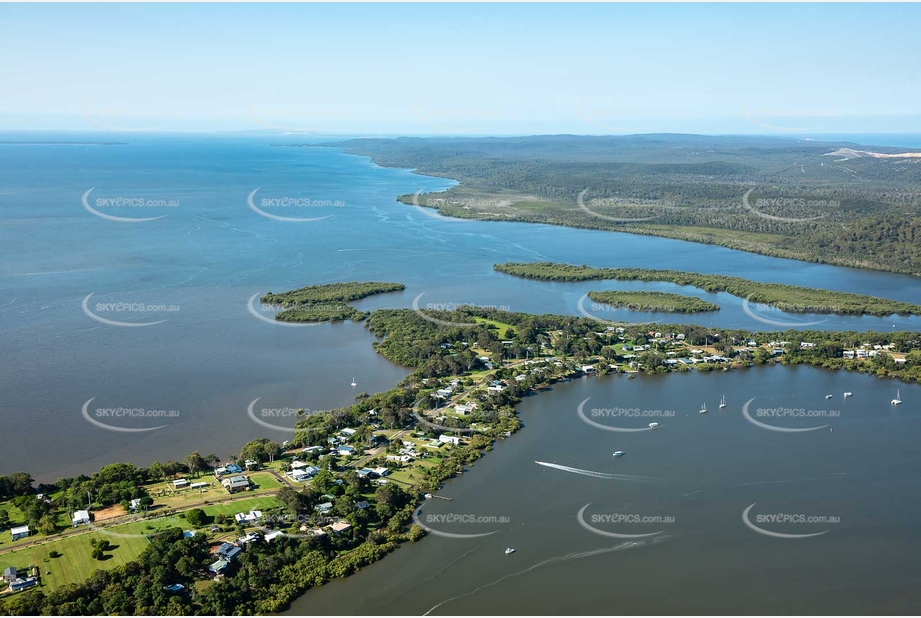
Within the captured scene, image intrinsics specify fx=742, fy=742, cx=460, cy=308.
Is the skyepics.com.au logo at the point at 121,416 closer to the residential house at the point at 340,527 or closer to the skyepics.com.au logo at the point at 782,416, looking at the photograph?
the residential house at the point at 340,527

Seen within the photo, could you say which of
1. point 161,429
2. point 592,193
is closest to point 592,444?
point 161,429

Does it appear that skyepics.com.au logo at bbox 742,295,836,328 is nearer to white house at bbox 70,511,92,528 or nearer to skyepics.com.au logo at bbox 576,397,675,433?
skyepics.com.au logo at bbox 576,397,675,433

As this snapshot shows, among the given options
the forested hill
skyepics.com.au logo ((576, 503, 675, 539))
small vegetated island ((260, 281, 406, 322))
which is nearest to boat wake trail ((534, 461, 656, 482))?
skyepics.com.au logo ((576, 503, 675, 539))

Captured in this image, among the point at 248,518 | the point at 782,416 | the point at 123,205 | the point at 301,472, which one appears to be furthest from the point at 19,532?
the point at 123,205

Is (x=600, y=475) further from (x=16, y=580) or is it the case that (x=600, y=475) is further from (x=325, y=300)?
(x=325, y=300)

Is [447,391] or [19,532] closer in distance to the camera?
[19,532]

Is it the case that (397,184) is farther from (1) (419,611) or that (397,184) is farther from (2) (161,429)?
(1) (419,611)
